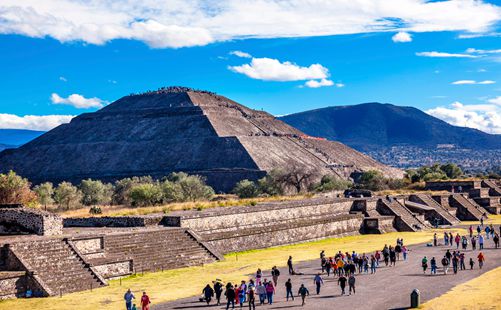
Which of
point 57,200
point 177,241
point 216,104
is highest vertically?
point 216,104

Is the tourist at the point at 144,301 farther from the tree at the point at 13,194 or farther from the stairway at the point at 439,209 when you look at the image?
the stairway at the point at 439,209

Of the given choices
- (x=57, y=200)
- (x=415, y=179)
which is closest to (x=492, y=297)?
(x=57, y=200)

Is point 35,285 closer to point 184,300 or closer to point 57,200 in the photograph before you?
point 184,300

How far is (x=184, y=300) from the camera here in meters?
24.5

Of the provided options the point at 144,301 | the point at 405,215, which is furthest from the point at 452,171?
the point at 144,301

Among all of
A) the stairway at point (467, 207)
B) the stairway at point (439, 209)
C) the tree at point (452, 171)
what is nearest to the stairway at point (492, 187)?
the stairway at point (467, 207)

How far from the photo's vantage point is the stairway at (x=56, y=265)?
25719mm

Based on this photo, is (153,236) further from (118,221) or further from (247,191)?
(247,191)

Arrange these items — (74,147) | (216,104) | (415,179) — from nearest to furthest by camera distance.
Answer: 1. (415,179)
2. (74,147)
3. (216,104)

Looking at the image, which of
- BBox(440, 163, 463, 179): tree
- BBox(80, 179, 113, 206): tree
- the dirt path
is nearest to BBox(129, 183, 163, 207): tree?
BBox(80, 179, 113, 206): tree

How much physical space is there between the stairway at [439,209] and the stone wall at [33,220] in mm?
38421

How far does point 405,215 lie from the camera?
54.7m

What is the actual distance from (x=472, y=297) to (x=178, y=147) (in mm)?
95033

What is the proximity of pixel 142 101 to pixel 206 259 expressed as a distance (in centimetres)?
12085
